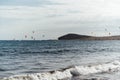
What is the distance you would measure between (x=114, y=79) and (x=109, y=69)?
8099mm

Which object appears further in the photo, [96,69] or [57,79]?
[96,69]

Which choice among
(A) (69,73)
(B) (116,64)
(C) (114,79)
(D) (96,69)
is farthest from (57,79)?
(B) (116,64)

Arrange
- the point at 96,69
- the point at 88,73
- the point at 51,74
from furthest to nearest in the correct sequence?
the point at 96,69
the point at 88,73
the point at 51,74

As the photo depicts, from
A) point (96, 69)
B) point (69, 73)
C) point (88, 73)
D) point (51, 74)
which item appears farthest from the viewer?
point (96, 69)

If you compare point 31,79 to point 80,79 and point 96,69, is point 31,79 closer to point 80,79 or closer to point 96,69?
point 80,79

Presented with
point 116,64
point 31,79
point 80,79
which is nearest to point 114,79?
point 80,79

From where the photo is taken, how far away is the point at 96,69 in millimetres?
31609

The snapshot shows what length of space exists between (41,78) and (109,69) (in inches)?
406

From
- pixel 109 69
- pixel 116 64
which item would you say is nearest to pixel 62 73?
pixel 109 69

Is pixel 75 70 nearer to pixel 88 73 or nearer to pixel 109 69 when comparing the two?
pixel 88 73

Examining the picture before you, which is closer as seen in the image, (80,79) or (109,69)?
(80,79)

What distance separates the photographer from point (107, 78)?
24781 millimetres

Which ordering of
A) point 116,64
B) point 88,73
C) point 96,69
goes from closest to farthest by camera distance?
1. point 88,73
2. point 96,69
3. point 116,64

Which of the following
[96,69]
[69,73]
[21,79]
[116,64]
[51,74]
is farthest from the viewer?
[116,64]
